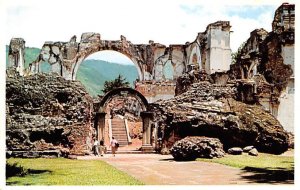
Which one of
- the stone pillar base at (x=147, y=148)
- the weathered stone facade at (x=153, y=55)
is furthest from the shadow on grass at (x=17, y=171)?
the weathered stone facade at (x=153, y=55)

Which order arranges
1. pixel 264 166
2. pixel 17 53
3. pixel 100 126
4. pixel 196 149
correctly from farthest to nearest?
pixel 17 53 < pixel 100 126 < pixel 196 149 < pixel 264 166

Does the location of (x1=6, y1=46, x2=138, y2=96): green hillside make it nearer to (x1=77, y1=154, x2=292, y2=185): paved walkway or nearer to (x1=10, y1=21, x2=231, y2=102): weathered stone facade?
(x1=10, y1=21, x2=231, y2=102): weathered stone facade

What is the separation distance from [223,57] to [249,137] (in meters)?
12.2

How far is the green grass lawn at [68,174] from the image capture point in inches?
377

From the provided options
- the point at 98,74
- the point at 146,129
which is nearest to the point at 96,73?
the point at 98,74

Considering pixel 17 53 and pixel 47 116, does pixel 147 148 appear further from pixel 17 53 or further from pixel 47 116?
pixel 17 53

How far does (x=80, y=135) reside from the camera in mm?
13945

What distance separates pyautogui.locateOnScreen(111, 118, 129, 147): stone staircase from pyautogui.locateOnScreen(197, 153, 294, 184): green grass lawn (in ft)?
28.8

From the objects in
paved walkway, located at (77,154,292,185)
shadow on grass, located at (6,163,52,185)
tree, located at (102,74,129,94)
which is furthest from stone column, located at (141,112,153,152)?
tree, located at (102,74,129,94)

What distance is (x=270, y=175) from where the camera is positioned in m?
10.0

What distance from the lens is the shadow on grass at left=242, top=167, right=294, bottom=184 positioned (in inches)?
377

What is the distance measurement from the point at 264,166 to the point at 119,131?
1192cm

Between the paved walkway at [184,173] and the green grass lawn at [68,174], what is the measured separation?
1.06ft

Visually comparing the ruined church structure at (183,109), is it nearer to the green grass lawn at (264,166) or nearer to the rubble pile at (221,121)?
the rubble pile at (221,121)
